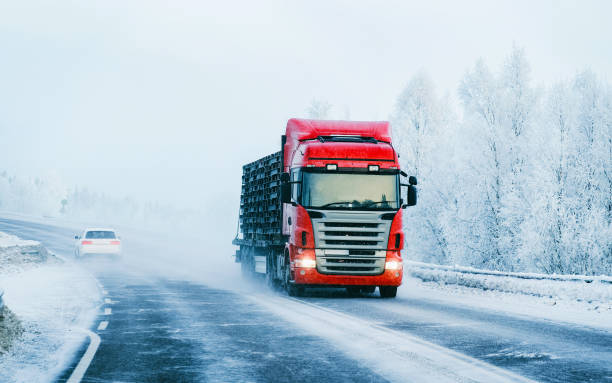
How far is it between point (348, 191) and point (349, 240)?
3.77 feet

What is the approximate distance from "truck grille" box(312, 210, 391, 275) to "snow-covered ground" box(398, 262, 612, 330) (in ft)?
9.18

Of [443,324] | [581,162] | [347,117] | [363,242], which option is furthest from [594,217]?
[347,117]

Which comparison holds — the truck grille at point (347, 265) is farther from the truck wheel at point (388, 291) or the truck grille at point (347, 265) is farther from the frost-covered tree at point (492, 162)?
the frost-covered tree at point (492, 162)

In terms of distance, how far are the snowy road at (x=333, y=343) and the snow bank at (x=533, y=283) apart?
2.39 metres

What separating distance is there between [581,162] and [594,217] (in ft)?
10.7

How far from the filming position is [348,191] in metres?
16.5

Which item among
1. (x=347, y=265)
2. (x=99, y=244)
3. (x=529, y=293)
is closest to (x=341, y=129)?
(x=347, y=265)

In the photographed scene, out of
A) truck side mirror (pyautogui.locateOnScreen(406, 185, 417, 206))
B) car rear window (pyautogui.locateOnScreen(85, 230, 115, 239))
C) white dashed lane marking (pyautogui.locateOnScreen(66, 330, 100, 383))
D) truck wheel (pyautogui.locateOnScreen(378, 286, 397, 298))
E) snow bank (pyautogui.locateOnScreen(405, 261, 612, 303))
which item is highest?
truck side mirror (pyautogui.locateOnScreen(406, 185, 417, 206))

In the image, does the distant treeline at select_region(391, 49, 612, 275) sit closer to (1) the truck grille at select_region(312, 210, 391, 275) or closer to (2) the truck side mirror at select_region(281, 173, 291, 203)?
(1) the truck grille at select_region(312, 210, 391, 275)

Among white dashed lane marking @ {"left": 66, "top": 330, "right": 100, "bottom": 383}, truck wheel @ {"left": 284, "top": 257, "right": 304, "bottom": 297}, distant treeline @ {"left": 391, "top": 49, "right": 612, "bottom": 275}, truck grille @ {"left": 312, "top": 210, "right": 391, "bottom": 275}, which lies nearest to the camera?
white dashed lane marking @ {"left": 66, "top": 330, "right": 100, "bottom": 383}

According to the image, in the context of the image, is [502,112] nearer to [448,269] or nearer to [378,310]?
[448,269]

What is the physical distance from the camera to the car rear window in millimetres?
A: 34188

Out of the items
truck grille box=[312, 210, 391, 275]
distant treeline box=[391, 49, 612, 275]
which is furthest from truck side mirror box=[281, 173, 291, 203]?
distant treeline box=[391, 49, 612, 275]

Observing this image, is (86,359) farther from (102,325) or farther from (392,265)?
(392,265)
